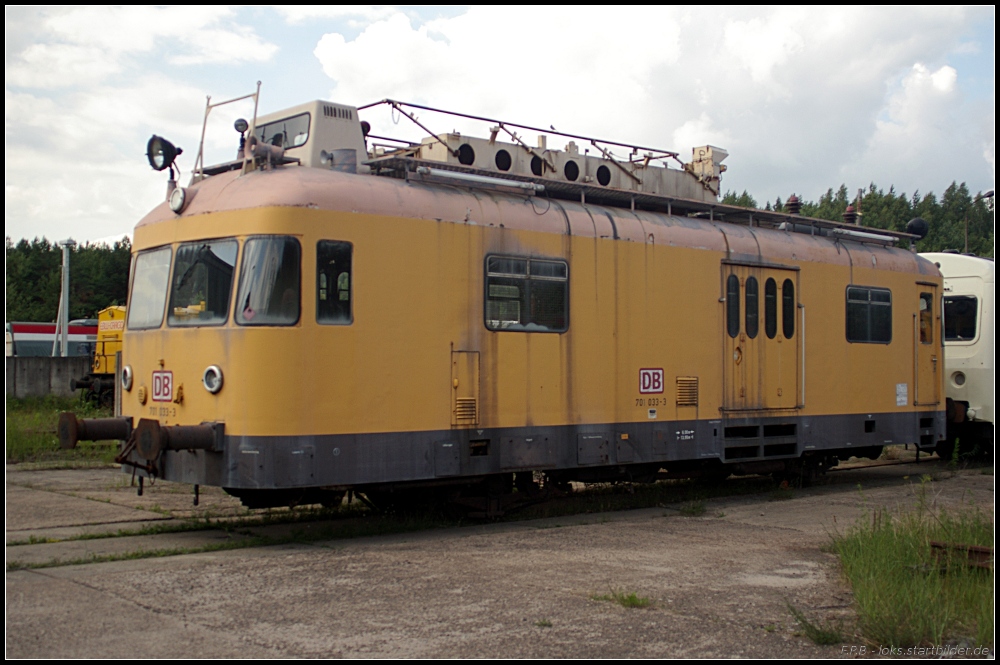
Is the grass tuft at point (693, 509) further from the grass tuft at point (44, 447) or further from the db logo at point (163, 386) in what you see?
the grass tuft at point (44, 447)

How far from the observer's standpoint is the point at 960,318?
1806 cm

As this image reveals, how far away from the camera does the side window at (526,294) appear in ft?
33.8

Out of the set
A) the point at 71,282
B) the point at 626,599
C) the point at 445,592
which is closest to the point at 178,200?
the point at 445,592

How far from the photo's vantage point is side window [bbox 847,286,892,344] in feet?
46.8

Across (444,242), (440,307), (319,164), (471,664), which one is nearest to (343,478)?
(440,307)

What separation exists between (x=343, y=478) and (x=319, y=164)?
10.6ft

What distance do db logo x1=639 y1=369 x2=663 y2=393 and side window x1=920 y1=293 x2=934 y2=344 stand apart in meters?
5.96

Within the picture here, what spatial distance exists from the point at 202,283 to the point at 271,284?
0.87m

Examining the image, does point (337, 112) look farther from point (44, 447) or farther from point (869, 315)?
point (44, 447)

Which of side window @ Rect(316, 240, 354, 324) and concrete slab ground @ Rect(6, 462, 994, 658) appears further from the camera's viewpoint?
side window @ Rect(316, 240, 354, 324)

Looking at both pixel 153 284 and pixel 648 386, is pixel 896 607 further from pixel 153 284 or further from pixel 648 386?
pixel 153 284

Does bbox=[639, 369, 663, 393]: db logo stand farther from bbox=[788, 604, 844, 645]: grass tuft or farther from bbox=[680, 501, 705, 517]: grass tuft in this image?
bbox=[788, 604, 844, 645]: grass tuft

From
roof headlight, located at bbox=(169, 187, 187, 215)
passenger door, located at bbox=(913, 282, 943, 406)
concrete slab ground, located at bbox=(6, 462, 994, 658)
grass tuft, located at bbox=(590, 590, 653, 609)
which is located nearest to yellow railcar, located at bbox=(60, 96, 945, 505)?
roof headlight, located at bbox=(169, 187, 187, 215)

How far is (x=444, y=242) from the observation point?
9898 millimetres
